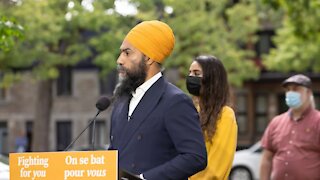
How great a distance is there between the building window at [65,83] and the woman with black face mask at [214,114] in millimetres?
40669

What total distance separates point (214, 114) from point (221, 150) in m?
0.30

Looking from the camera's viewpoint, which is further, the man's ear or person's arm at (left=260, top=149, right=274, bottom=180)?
person's arm at (left=260, top=149, right=274, bottom=180)

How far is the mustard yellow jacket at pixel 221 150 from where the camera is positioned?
548 cm

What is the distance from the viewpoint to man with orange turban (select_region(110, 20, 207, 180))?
13.7ft

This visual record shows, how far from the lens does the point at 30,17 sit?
96.1ft

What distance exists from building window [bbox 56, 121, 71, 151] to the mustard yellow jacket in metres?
40.3

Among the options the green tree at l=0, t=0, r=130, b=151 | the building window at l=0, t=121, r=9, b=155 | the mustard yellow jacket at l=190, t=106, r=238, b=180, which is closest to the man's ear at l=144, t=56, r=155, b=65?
the mustard yellow jacket at l=190, t=106, r=238, b=180

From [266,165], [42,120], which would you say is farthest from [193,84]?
[42,120]

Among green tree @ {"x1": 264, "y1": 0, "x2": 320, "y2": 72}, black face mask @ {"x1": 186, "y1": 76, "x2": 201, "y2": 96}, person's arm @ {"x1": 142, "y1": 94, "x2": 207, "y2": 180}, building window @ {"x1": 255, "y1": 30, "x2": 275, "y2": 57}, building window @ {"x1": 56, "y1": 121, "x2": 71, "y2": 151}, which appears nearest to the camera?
person's arm @ {"x1": 142, "y1": 94, "x2": 207, "y2": 180}

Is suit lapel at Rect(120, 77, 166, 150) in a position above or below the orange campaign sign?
above

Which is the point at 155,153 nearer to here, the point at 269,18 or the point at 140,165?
the point at 140,165

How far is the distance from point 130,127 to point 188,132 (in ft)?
1.08

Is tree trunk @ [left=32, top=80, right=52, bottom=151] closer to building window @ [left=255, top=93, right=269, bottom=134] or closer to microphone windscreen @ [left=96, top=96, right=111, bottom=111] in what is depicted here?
building window @ [left=255, top=93, right=269, bottom=134]

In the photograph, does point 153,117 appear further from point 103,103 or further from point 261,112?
point 261,112
